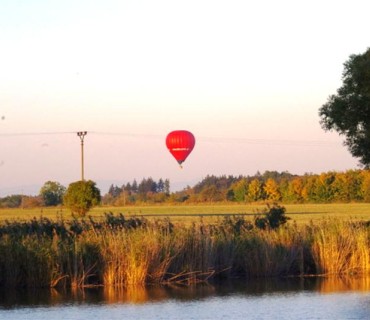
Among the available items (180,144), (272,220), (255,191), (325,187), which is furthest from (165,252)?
(255,191)

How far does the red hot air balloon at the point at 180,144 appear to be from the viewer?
263 ft

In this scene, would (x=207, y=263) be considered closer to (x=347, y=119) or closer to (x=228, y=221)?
(x=228, y=221)

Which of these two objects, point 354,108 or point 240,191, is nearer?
point 354,108

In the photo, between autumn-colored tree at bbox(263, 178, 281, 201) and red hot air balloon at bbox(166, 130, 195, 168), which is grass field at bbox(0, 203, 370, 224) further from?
autumn-colored tree at bbox(263, 178, 281, 201)

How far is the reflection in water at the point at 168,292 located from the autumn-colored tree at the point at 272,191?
11225 cm

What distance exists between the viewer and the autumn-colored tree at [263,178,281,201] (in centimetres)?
13075

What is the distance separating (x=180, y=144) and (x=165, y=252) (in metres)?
61.1

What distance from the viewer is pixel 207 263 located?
776 inches

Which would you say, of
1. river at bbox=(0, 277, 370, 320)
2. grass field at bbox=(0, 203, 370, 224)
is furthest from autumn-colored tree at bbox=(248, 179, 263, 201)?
river at bbox=(0, 277, 370, 320)

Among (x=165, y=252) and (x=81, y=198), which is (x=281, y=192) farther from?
(x=165, y=252)

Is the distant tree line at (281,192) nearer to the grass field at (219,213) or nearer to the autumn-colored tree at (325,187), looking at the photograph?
the autumn-colored tree at (325,187)

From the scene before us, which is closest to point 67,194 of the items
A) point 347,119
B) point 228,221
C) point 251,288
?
point 347,119

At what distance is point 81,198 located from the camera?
7350 centimetres

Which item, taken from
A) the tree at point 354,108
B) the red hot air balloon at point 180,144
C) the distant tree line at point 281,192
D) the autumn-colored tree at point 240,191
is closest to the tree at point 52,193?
the distant tree line at point 281,192
